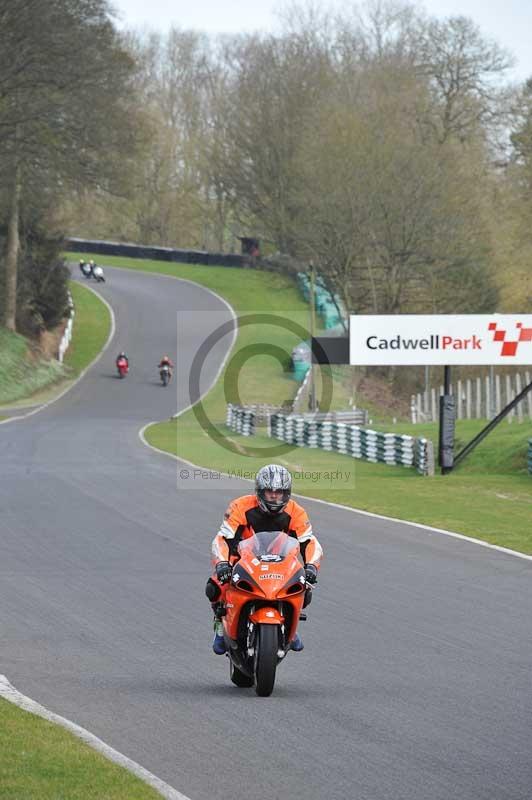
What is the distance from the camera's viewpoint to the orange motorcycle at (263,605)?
27.5ft

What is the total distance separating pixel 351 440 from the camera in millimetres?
35094

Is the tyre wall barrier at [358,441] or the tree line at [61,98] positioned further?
the tree line at [61,98]

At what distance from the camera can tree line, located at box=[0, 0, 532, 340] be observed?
160 ft

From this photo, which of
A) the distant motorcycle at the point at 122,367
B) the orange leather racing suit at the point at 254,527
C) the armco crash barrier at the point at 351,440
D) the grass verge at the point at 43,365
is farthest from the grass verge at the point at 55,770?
the distant motorcycle at the point at 122,367

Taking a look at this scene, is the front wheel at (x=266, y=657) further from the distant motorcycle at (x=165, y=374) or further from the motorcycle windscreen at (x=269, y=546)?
the distant motorcycle at (x=165, y=374)

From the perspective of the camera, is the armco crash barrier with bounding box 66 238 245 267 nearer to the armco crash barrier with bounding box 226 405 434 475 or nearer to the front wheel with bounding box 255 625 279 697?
the armco crash barrier with bounding box 226 405 434 475

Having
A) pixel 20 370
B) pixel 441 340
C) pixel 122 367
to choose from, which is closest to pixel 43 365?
pixel 20 370

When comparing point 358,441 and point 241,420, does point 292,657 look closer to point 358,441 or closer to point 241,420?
point 358,441

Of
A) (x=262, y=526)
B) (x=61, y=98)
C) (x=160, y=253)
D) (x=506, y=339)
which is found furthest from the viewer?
(x=160, y=253)

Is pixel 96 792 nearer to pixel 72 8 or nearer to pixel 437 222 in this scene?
pixel 72 8

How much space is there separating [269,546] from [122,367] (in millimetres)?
51255

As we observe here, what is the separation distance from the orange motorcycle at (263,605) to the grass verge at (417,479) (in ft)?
28.1

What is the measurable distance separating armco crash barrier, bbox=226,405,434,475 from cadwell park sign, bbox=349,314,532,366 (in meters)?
2.64

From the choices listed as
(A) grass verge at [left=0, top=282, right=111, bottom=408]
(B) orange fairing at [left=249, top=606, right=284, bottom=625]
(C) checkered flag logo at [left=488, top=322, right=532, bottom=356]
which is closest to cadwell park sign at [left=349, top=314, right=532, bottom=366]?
(C) checkered flag logo at [left=488, top=322, right=532, bottom=356]
